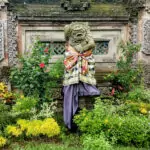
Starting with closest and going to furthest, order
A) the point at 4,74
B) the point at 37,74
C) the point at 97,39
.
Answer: the point at 37,74 < the point at 4,74 < the point at 97,39

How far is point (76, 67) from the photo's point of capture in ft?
22.3

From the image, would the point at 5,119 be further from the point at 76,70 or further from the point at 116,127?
the point at 116,127

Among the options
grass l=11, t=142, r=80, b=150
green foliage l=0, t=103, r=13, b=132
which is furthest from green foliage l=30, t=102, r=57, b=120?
grass l=11, t=142, r=80, b=150

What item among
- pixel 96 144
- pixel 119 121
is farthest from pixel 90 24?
pixel 96 144

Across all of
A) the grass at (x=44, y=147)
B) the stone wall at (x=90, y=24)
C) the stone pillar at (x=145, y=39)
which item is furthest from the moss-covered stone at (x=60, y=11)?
the grass at (x=44, y=147)

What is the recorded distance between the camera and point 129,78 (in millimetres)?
7988

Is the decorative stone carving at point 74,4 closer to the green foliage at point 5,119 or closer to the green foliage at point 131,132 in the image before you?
the green foliage at point 5,119

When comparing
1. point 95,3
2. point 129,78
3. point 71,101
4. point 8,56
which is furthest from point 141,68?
Result: point 8,56

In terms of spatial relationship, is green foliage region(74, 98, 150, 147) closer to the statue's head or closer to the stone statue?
the stone statue

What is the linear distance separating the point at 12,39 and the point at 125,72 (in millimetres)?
2539

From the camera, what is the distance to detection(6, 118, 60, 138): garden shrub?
6.22m

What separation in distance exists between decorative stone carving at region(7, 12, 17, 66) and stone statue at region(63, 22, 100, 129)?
1.61m

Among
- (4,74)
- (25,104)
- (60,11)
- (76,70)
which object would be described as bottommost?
(25,104)

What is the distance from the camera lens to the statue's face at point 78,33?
22.3 feet
